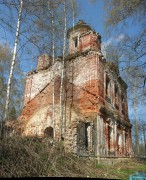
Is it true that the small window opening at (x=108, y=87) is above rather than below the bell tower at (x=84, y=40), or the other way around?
below

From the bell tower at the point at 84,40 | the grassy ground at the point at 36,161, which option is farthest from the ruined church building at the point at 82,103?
the grassy ground at the point at 36,161

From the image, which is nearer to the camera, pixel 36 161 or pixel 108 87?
pixel 36 161

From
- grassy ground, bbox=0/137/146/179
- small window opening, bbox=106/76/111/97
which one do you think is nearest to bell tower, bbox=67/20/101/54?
small window opening, bbox=106/76/111/97

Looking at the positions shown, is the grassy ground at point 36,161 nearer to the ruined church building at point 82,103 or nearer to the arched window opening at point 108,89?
the ruined church building at point 82,103

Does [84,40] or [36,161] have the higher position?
[84,40]

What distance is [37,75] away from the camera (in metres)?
18.5

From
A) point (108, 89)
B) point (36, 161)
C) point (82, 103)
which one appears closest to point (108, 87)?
point (108, 89)

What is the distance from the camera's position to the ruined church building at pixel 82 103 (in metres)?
13.1

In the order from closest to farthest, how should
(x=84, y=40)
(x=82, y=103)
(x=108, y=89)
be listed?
(x=82, y=103)
(x=108, y=89)
(x=84, y=40)

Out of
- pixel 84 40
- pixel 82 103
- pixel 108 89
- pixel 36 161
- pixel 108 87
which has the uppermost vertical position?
pixel 84 40

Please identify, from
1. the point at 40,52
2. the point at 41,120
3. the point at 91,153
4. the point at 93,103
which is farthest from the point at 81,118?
the point at 40,52

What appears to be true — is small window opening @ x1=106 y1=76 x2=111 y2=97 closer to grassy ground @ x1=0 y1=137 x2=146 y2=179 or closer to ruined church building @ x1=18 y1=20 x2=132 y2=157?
ruined church building @ x1=18 y1=20 x2=132 y2=157

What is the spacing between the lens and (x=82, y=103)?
14.5 m

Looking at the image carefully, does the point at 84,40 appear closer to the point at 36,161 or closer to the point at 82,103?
the point at 82,103
